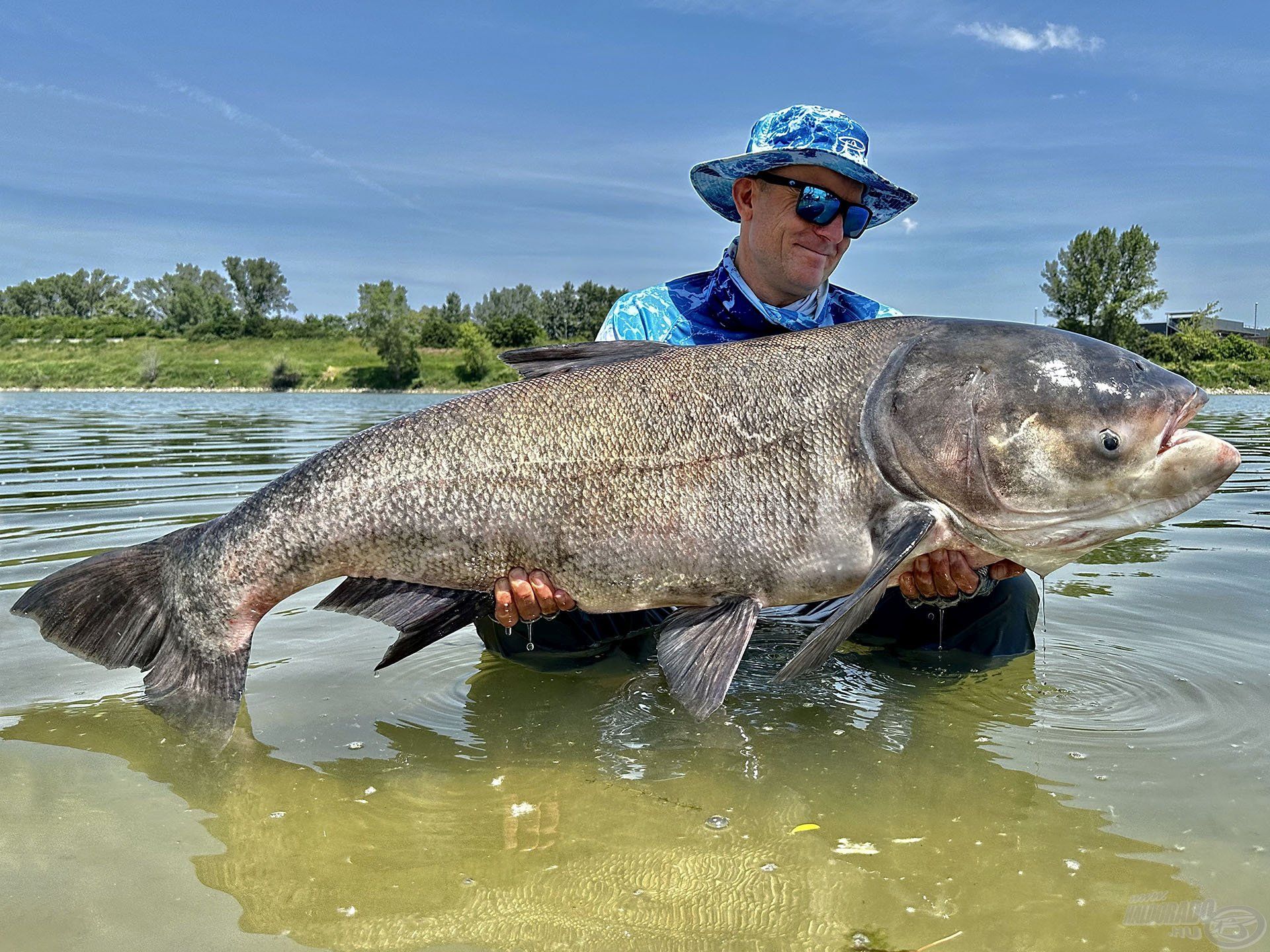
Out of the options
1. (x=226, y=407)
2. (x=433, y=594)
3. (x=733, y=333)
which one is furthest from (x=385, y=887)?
(x=226, y=407)

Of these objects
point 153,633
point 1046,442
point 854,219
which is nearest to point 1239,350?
point 854,219

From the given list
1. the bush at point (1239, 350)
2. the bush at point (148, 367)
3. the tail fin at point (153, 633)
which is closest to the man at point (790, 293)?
the tail fin at point (153, 633)

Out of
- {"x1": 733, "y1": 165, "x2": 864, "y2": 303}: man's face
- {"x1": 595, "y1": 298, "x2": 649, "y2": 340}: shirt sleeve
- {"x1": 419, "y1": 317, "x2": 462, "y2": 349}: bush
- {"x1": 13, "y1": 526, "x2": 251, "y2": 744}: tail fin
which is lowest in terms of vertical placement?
{"x1": 13, "y1": 526, "x2": 251, "y2": 744}: tail fin

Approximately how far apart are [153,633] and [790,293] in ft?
10.1

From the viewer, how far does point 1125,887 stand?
225 cm

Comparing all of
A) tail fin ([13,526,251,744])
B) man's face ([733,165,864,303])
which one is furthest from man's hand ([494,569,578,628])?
man's face ([733,165,864,303])

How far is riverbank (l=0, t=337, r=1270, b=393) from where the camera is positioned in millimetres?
60844

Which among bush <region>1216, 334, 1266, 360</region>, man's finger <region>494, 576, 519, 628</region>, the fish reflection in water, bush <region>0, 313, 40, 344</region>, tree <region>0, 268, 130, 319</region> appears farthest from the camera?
tree <region>0, 268, 130, 319</region>

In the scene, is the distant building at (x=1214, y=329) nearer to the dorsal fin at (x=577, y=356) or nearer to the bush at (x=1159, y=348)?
the bush at (x=1159, y=348)

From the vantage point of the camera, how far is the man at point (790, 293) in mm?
4129

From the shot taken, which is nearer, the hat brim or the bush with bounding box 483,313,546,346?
the hat brim

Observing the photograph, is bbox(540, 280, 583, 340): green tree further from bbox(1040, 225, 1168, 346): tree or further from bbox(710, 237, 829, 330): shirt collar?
bbox(710, 237, 829, 330): shirt collar

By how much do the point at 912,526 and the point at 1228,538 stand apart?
4.97 m

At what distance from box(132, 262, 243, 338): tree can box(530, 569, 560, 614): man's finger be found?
97.4m
